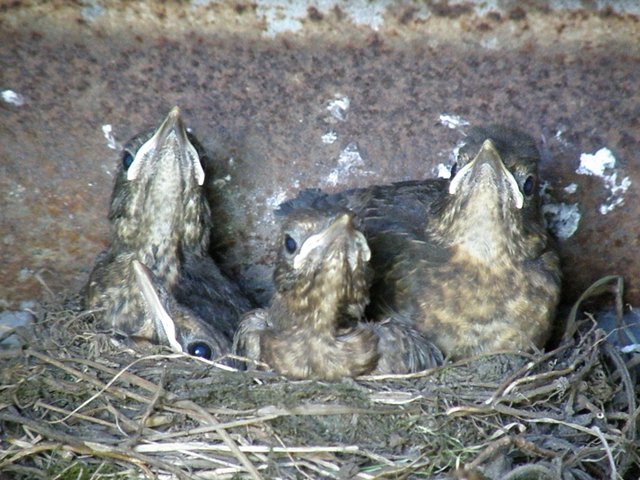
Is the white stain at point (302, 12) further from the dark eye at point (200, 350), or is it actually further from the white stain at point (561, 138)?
the dark eye at point (200, 350)

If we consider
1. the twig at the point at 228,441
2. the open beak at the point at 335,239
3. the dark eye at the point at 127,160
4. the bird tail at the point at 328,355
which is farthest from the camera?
the dark eye at the point at 127,160

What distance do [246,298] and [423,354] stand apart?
0.74 metres

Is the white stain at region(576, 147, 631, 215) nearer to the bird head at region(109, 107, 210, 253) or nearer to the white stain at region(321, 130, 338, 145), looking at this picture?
the white stain at region(321, 130, 338, 145)

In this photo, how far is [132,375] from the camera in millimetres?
2520

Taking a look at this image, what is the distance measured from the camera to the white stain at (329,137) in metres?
2.99

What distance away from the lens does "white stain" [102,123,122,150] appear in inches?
116

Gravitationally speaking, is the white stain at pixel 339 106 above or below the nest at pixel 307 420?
above

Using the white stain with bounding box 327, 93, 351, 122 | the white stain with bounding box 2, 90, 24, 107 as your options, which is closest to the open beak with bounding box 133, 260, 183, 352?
the white stain with bounding box 2, 90, 24, 107

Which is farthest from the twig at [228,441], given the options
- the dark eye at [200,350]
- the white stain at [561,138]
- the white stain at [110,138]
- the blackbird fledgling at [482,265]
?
the white stain at [561,138]

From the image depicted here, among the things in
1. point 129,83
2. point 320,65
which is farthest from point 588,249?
point 129,83

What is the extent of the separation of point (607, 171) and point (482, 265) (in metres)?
0.50

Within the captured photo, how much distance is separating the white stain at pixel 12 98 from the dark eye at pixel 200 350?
32.3 inches

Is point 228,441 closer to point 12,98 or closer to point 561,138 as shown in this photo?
point 12,98

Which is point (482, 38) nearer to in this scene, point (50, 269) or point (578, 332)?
point (578, 332)
